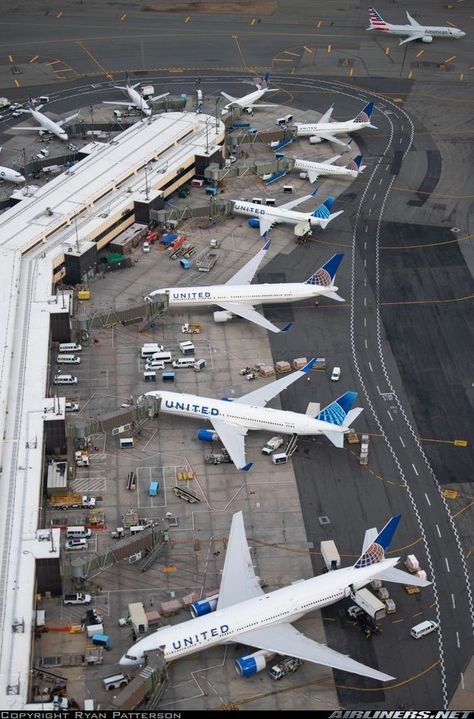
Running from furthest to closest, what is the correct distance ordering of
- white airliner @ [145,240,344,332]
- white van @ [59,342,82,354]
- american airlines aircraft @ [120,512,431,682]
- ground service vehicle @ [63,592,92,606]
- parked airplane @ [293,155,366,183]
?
parked airplane @ [293,155,366,183]
white airliner @ [145,240,344,332]
white van @ [59,342,82,354]
ground service vehicle @ [63,592,92,606]
american airlines aircraft @ [120,512,431,682]

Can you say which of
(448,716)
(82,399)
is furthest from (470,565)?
(82,399)

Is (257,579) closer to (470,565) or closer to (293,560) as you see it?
(293,560)

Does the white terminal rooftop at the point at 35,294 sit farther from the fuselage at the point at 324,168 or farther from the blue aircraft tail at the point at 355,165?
the blue aircraft tail at the point at 355,165

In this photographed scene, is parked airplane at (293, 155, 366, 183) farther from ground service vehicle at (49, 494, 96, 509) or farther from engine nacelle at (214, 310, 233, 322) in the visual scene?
ground service vehicle at (49, 494, 96, 509)

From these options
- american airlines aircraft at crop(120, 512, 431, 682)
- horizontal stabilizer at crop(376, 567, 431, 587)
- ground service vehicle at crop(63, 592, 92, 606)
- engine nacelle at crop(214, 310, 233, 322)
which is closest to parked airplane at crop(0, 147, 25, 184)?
engine nacelle at crop(214, 310, 233, 322)

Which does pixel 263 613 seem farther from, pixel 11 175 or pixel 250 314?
pixel 11 175
